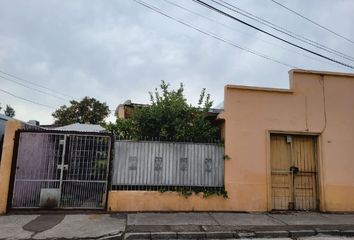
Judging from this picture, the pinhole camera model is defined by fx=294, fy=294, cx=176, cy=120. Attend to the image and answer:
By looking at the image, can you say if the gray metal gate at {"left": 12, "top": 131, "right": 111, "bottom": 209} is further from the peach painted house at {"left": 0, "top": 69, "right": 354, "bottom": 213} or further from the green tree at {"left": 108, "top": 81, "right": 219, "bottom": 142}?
the peach painted house at {"left": 0, "top": 69, "right": 354, "bottom": 213}

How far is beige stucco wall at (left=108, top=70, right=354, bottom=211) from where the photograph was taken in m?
8.91

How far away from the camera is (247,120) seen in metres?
9.32

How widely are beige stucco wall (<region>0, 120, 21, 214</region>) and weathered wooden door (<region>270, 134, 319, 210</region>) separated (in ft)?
25.3

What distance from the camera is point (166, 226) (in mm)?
6938

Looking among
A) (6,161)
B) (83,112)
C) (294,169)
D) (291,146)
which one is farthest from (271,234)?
(83,112)

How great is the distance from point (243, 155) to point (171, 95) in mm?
2960

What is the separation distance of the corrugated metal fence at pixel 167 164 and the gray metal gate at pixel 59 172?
59 centimetres

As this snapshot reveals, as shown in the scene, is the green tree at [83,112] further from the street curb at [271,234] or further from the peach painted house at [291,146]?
the street curb at [271,234]

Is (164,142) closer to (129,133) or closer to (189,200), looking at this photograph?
(129,133)

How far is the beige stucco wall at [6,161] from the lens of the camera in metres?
7.76

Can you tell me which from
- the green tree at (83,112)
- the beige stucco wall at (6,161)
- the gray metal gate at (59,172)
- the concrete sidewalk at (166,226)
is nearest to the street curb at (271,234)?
the concrete sidewalk at (166,226)

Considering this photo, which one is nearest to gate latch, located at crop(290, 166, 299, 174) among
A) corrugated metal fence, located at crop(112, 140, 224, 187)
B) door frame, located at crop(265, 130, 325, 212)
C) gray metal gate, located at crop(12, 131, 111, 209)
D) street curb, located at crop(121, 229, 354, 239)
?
door frame, located at crop(265, 130, 325, 212)

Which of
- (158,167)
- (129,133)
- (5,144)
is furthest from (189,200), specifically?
(5,144)

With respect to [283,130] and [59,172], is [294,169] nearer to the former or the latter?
[283,130]
